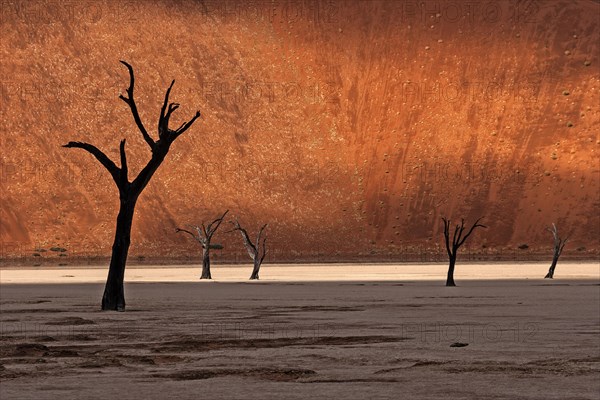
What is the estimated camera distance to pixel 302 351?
61.4 feet

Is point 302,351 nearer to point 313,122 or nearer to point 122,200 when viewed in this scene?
point 122,200

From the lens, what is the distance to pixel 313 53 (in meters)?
141

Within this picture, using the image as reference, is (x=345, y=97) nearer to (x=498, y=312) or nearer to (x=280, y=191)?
(x=280, y=191)

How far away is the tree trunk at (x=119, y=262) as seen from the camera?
1276 inches

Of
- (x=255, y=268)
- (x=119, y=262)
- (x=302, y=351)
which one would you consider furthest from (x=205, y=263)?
(x=302, y=351)

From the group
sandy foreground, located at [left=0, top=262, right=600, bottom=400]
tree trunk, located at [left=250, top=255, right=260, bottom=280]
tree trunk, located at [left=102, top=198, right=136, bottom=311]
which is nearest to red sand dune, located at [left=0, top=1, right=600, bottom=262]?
tree trunk, located at [left=250, top=255, right=260, bottom=280]

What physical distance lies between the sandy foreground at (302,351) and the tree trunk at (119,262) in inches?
23.1

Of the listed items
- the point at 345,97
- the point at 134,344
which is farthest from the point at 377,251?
the point at 134,344

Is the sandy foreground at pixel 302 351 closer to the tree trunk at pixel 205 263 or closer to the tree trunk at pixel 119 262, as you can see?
the tree trunk at pixel 119 262

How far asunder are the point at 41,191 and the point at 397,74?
44706mm

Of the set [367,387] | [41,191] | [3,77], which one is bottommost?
[367,387]

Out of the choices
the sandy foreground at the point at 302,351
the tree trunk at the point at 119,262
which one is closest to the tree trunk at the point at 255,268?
the sandy foreground at the point at 302,351

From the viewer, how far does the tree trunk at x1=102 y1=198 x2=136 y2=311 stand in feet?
106

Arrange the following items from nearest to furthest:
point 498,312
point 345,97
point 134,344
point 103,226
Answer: point 134,344 < point 498,312 < point 103,226 < point 345,97
